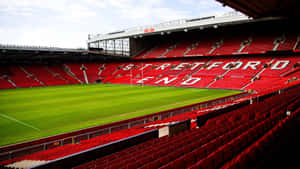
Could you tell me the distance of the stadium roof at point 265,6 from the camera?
46.0 feet

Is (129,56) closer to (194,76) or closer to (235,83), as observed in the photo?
(194,76)

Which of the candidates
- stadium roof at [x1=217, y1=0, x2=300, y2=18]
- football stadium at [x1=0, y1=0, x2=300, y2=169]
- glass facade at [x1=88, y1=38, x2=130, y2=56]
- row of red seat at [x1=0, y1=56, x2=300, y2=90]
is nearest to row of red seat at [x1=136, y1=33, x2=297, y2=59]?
football stadium at [x1=0, y1=0, x2=300, y2=169]

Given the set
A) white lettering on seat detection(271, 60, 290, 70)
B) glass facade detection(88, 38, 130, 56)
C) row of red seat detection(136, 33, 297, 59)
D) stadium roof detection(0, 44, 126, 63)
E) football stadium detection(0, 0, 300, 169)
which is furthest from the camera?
glass facade detection(88, 38, 130, 56)

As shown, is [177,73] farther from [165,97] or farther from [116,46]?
[116,46]

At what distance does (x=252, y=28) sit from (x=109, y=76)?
3143cm

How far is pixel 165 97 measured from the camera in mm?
23453

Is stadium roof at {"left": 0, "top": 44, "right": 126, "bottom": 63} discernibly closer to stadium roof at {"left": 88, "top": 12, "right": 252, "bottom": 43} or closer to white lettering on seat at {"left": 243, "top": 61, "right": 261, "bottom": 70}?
stadium roof at {"left": 88, "top": 12, "right": 252, "bottom": 43}

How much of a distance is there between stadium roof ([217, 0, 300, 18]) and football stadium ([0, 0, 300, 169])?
88 millimetres

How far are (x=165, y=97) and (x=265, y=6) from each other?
12623mm

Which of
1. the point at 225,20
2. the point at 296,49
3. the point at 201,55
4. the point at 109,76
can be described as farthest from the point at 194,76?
the point at 109,76

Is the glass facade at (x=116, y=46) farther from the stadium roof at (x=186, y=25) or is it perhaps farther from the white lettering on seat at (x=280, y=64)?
the white lettering on seat at (x=280, y=64)

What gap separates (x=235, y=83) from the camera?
3098 centimetres

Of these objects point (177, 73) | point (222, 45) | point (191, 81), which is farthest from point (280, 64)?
point (177, 73)

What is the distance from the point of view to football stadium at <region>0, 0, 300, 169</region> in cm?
453
